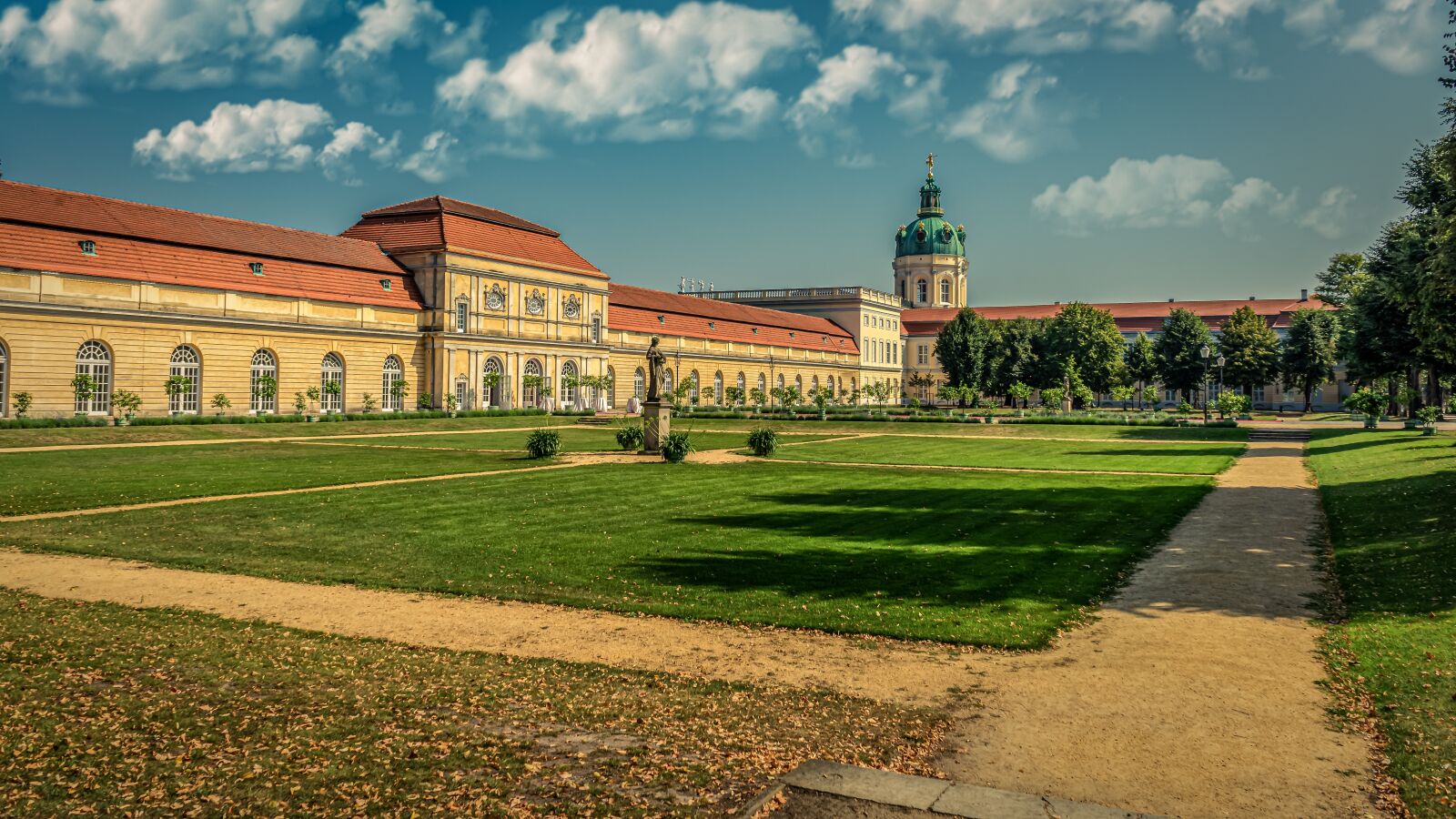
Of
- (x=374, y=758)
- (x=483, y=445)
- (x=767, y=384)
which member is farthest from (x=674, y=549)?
(x=767, y=384)

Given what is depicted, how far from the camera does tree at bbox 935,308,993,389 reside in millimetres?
97688

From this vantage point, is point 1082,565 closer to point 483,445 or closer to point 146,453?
point 483,445

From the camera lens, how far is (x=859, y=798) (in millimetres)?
5691

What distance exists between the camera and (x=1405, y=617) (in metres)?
10.2

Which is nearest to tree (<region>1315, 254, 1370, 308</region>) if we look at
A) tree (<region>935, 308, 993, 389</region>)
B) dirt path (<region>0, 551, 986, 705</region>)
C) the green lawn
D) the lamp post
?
the lamp post

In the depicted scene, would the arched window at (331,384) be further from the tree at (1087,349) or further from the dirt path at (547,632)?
the tree at (1087,349)

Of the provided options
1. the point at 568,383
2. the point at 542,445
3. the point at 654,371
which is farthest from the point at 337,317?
the point at 542,445

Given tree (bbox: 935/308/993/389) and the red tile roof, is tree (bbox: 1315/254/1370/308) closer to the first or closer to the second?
tree (bbox: 935/308/993/389)

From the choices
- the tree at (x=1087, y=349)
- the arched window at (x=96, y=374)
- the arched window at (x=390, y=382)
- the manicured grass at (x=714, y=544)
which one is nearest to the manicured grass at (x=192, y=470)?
the manicured grass at (x=714, y=544)

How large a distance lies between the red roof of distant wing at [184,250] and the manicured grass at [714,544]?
33.5 meters

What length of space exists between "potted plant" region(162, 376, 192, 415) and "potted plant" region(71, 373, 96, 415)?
3.32 metres

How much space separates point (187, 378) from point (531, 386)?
24418 millimetres

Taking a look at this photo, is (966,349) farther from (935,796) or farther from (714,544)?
(935,796)

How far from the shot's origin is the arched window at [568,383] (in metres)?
72.8
